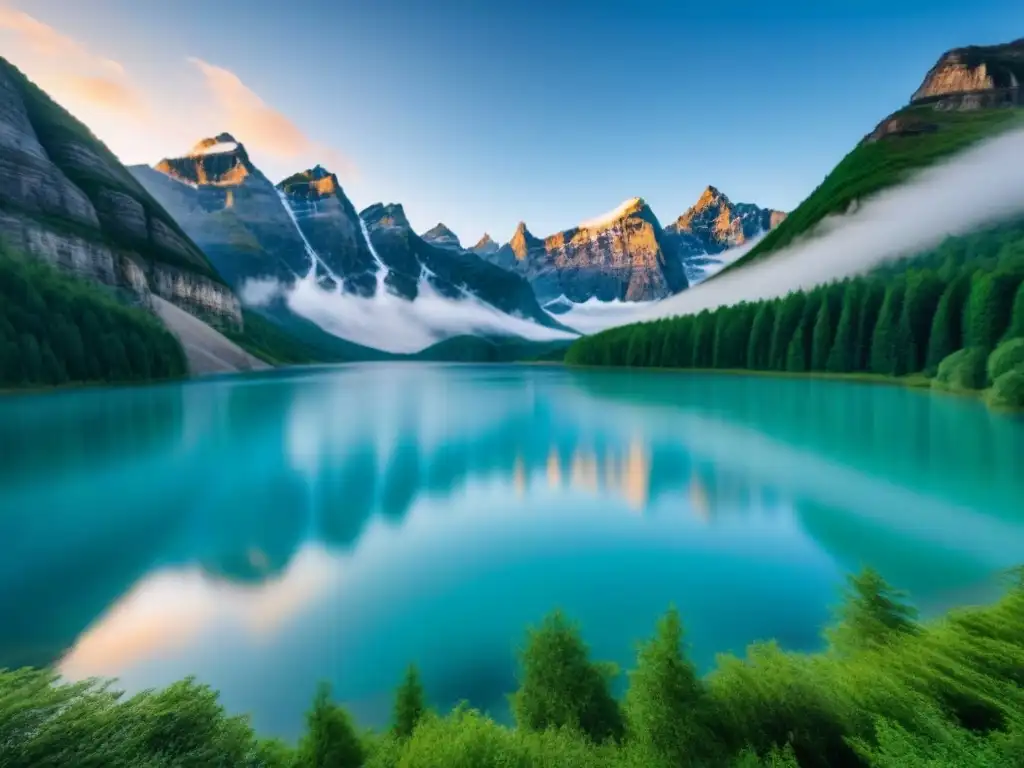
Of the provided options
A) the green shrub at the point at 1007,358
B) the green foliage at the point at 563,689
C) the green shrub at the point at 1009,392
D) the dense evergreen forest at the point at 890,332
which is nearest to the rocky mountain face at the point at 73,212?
the green foliage at the point at 563,689

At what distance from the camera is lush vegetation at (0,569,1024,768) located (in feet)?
13.8

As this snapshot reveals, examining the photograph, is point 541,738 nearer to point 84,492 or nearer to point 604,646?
point 604,646

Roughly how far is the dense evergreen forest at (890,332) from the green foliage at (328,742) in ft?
183

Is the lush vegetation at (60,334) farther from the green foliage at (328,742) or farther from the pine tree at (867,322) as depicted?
the pine tree at (867,322)

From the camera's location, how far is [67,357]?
7681 centimetres

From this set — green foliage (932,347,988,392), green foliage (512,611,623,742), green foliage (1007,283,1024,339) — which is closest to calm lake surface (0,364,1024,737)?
green foliage (512,611,623,742)

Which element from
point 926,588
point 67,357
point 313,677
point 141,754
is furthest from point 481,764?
point 67,357

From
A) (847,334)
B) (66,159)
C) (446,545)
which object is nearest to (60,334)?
(446,545)

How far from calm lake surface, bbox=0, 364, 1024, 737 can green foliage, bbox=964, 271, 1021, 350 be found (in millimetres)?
40014

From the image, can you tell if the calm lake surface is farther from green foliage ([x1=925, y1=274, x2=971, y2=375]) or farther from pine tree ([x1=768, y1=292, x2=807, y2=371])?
pine tree ([x1=768, y1=292, x2=807, y2=371])

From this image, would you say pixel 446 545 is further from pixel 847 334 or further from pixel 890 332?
pixel 847 334

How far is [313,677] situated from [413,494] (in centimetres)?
1309

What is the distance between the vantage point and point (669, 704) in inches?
201

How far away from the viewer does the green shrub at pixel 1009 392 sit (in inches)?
1670
